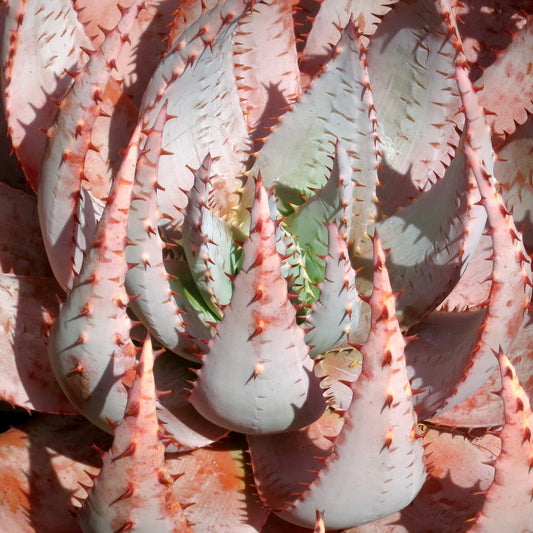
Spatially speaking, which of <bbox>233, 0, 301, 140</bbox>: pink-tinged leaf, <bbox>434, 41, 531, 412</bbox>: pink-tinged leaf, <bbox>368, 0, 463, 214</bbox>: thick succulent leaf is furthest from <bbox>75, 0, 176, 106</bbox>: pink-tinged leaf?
<bbox>434, 41, 531, 412</bbox>: pink-tinged leaf

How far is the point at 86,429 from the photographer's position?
1.26 metres

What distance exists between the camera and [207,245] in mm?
1183

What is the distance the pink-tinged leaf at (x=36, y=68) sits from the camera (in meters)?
1.24

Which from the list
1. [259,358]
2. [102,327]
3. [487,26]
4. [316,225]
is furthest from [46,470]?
[487,26]

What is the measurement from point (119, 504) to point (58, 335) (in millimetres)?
240

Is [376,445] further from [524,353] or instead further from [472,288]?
[472,288]

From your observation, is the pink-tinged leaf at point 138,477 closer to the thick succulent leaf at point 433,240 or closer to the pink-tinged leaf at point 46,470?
the pink-tinged leaf at point 46,470

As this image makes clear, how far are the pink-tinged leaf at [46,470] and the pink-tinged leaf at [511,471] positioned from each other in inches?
19.7

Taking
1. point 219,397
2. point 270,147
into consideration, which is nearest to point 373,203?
point 270,147

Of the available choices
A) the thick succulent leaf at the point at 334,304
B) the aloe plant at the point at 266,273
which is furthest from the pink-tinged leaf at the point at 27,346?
the thick succulent leaf at the point at 334,304

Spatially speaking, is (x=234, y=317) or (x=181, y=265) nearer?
(x=234, y=317)

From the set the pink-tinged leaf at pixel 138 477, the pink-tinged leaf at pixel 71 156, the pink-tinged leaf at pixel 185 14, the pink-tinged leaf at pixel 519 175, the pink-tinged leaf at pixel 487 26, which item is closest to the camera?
the pink-tinged leaf at pixel 138 477

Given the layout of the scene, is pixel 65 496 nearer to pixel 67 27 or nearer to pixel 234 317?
pixel 234 317

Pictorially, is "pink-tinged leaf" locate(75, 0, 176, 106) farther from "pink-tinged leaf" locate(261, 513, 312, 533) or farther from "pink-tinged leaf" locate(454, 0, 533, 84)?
"pink-tinged leaf" locate(261, 513, 312, 533)
